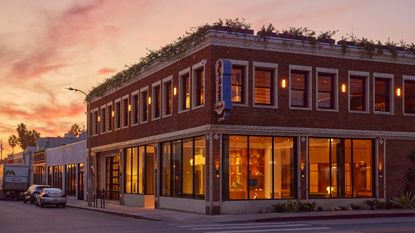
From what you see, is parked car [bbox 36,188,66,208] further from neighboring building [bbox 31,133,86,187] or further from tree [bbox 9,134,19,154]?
tree [bbox 9,134,19,154]

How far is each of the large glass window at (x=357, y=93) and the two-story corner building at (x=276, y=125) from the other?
69 millimetres

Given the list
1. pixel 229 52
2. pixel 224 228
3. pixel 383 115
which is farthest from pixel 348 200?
pixel 224 228

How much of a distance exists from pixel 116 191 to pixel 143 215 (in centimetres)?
1724

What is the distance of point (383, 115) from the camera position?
36281 millimetres

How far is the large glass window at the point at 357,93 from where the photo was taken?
35688 millimetres

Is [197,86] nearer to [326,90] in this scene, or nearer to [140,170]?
[326,90]

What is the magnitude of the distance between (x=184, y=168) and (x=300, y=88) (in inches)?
303

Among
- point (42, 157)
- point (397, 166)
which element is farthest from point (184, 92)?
point (42, 157)

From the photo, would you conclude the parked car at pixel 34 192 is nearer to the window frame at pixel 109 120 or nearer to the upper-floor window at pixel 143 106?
the window frame at pixel 109 120

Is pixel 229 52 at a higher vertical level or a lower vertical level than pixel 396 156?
higher

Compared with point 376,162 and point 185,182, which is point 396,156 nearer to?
point 376,162

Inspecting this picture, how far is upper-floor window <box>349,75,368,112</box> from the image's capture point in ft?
117

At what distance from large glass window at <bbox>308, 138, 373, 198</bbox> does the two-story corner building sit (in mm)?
55

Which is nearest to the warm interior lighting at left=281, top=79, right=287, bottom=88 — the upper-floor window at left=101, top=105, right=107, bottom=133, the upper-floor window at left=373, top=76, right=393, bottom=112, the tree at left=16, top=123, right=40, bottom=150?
the upper-floor window at left=373, top=76, right=393, bottom=112
